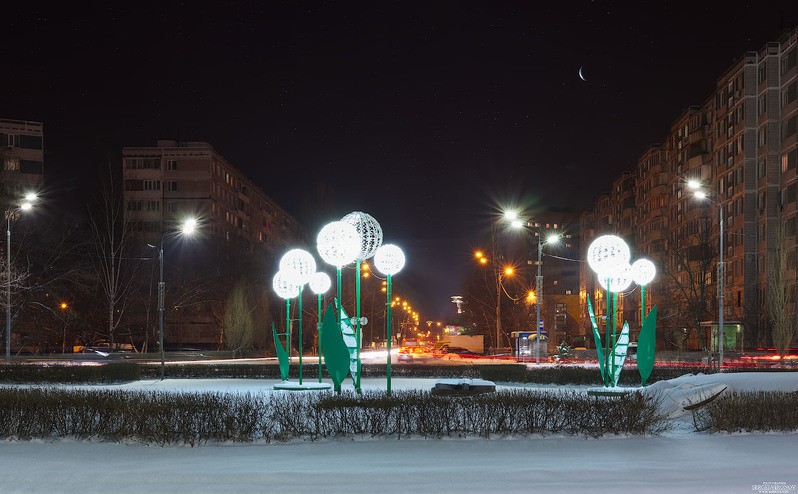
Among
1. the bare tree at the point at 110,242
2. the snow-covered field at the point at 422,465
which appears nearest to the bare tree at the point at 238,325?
the bare tree at the point at 110,242

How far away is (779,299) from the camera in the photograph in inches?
2028

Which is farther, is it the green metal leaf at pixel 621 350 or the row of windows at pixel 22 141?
the row of windows at pixel 22 141

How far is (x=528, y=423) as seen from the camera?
1484 centimetres

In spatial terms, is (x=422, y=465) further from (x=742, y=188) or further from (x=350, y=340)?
(x=742, y=188)

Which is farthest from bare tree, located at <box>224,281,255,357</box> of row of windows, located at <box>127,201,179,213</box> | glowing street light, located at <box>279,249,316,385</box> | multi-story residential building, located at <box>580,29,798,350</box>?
row of windows, located at <box>127,201,179,213</box>

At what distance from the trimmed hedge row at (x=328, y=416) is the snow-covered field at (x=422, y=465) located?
35 cm

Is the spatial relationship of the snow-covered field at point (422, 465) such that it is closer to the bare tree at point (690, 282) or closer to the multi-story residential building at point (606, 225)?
the bare tree at point (690, 282)

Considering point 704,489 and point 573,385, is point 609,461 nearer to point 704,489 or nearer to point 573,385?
point 704,489

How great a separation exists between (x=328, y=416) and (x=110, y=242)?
2064 inches

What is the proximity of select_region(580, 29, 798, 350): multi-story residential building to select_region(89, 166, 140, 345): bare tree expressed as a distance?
37.6 m

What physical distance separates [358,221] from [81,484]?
12365mm

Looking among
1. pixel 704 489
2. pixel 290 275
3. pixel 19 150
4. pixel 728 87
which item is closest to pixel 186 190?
pixel 19 150

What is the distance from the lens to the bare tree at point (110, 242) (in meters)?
61.5

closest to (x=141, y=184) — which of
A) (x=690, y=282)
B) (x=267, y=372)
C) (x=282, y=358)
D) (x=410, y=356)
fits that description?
(x=410, y=356)
